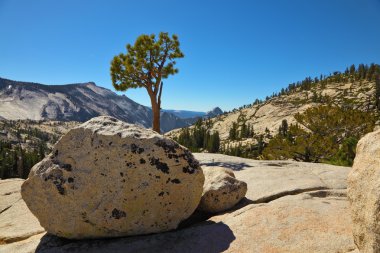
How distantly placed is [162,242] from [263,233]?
316 centimetres

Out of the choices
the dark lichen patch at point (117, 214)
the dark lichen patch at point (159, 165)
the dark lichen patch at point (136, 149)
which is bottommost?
the dark lichen patch at point (117, 214)

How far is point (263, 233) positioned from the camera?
8.04 metres

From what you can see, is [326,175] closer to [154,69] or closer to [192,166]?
[192,166]

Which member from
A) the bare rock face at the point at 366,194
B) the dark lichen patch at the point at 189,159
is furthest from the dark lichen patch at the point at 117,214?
the bare rock face at the point at 366,194

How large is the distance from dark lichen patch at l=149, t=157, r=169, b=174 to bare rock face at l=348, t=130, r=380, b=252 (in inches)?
215

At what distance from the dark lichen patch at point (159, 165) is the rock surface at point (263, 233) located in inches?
85.1

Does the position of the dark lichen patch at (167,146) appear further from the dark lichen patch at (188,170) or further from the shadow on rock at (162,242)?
the shadow on rock at (162,242)

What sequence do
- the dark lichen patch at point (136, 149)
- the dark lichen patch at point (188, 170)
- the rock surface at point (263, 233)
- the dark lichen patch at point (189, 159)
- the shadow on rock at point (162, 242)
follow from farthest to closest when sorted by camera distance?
1. the dark lichen patch at point (189, 159)
2. the dark lichen patch at point (188, 170)
3. the dark lichen patch at point (136, 149)
4. the shadow on rock at point (162, 242)
5. the rock surface at point (263, 233)

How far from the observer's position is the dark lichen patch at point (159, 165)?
938 cm

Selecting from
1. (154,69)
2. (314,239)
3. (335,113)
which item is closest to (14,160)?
(154,69)

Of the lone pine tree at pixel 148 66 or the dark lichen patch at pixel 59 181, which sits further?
the lone pine tree at pixel 148 66

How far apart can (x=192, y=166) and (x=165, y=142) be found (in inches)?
51.4

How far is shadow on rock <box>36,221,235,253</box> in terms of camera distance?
8231 millimetres

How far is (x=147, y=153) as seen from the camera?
9.39m
